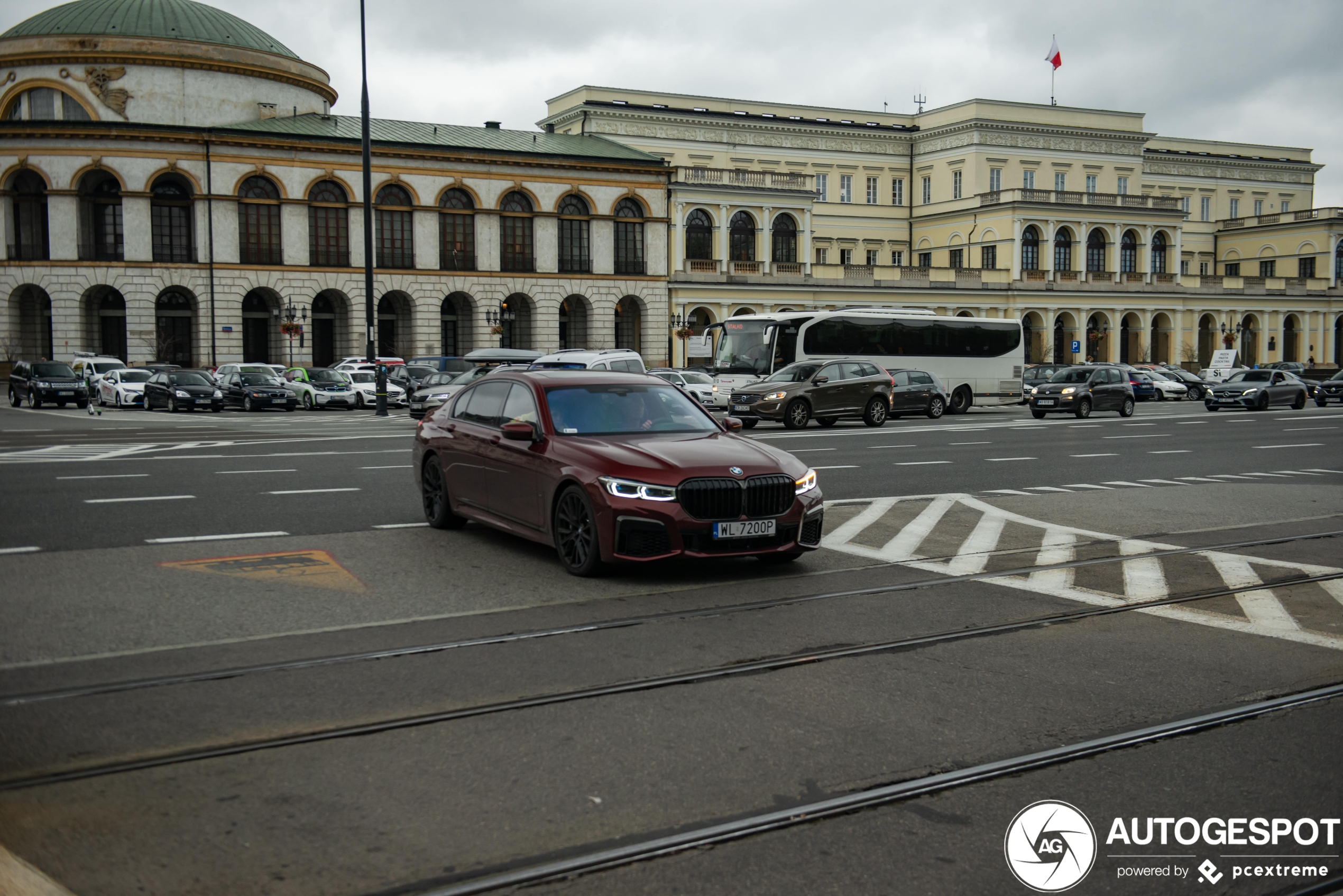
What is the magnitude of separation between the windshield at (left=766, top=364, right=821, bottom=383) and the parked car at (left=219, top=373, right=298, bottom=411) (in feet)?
64.6

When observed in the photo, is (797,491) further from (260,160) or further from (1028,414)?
(260,160)

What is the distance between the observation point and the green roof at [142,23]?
67875 millimetres

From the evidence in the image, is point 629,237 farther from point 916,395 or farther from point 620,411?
point 620,411

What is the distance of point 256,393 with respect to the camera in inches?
1652

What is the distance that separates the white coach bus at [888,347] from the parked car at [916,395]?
2.96m

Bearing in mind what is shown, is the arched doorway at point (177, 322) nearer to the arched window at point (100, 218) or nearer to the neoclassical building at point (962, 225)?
the arched window at point (100, 218)

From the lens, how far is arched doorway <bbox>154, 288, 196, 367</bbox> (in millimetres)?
64500

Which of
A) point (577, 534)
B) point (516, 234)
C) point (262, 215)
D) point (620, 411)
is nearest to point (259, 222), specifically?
point (262, 215)

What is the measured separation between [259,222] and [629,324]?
23061 mm

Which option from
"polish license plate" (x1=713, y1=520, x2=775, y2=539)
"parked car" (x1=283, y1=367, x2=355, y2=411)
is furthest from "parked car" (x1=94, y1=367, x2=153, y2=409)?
"polish license plate" (x1=713, y1=520, x2=775, y2=539)

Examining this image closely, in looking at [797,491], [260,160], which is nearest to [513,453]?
[797,491]

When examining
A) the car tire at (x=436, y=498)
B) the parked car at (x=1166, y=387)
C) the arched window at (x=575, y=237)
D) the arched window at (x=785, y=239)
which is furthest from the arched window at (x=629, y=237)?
the car tire at (x=436, y=498)

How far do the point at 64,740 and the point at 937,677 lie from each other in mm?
4258

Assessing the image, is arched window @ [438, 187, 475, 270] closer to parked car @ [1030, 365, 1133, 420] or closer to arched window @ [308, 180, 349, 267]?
arched window @ [308, 180, 349, 267]
